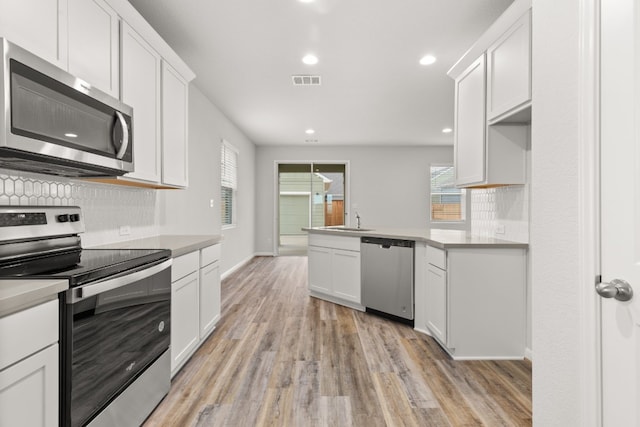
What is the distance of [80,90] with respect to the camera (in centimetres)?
156

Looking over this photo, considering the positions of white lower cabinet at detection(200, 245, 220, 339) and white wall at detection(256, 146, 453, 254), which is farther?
white wall at detection(256, 146, 453, 254)

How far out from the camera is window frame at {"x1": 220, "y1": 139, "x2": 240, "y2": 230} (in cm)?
561

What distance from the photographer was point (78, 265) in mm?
1468

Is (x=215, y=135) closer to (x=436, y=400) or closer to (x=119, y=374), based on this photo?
(x=119, y=374)

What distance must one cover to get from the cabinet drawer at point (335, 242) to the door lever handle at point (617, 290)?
9.29 feet

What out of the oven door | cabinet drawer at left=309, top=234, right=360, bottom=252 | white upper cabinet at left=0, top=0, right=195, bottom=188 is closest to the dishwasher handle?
cabinet drawer at left=309, top=234, right=360, bottom=252

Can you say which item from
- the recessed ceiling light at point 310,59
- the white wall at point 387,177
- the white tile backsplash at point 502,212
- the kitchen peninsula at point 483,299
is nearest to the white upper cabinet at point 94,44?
the recessed ceiling light at point 310,59

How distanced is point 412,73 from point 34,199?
364cm

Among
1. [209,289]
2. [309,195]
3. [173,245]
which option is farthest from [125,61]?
[309,195]

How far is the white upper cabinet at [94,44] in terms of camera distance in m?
1.75

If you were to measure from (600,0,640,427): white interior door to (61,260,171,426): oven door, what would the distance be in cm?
175

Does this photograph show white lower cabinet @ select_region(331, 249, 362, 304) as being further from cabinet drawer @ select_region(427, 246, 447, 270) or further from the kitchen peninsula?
the kitchen peninsula

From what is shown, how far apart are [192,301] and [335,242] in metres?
1.98

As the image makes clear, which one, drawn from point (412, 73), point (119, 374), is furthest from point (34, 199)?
point (412, 73)
